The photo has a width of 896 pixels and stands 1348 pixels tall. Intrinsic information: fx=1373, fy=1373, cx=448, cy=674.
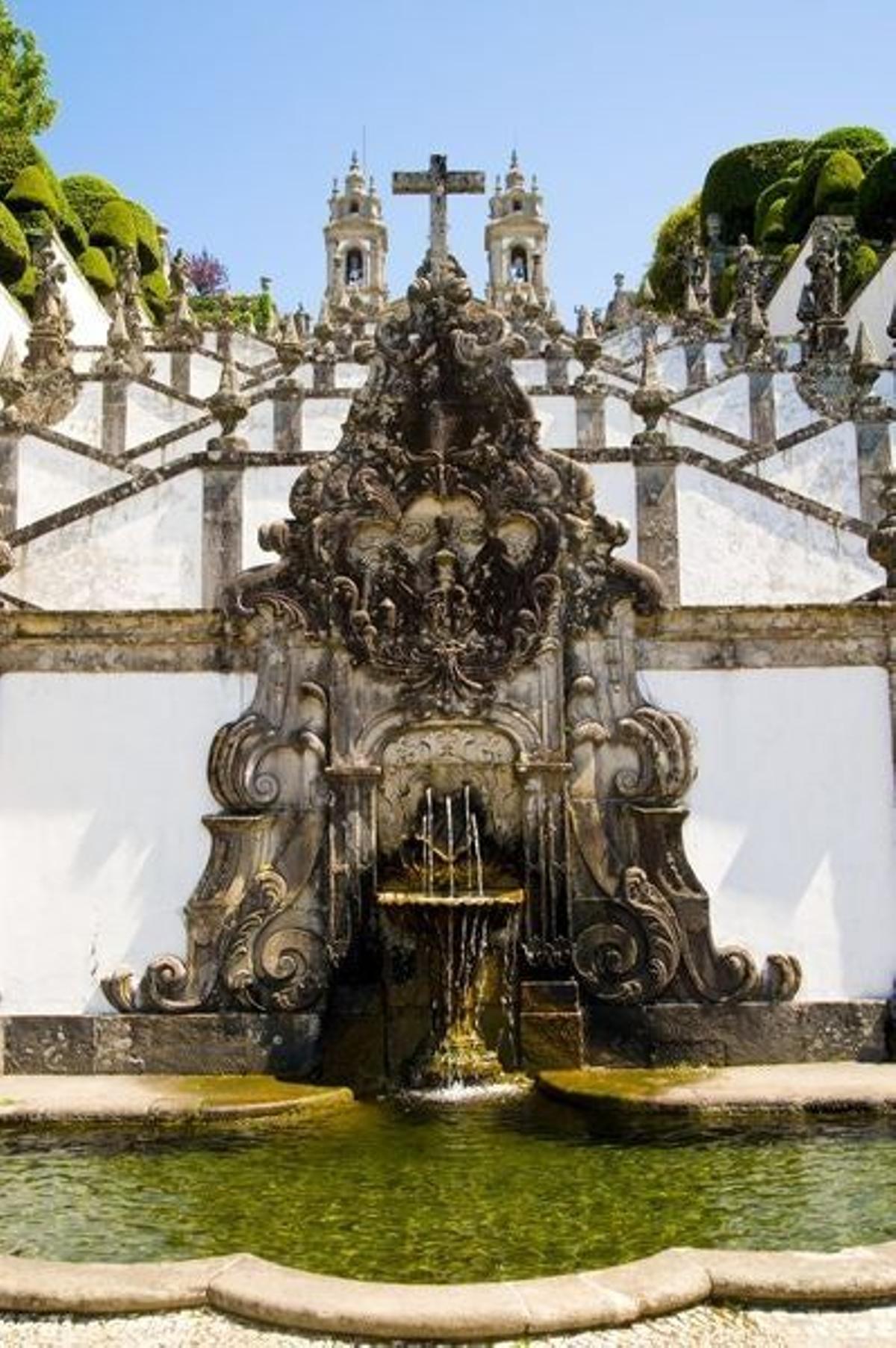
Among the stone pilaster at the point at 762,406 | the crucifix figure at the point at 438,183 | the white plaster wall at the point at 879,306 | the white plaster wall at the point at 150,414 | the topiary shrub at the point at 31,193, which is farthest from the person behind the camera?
the topiary shrub at the point at 31,193

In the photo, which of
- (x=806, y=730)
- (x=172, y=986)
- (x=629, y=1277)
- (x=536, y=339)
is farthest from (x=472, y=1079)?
(x=536, y=339)

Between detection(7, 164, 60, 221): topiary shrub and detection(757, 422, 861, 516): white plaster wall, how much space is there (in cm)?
2174

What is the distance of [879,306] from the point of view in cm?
3053

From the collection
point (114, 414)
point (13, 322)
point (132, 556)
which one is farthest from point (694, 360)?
point (132, 556)

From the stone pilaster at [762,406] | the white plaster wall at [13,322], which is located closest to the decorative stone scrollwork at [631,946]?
the stone pilaster at [762,406]

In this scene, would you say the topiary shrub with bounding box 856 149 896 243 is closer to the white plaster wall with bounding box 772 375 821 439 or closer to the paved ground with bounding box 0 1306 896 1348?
the white plaster wall with bounding box 772 375 821 439

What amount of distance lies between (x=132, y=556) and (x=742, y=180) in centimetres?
3698

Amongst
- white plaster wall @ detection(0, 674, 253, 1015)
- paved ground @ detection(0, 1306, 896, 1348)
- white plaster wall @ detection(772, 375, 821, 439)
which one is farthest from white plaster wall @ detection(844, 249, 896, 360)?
paved ground @ detection(0, 1306, 896, 1348)

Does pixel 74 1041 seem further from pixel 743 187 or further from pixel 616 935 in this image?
pixel 743 187

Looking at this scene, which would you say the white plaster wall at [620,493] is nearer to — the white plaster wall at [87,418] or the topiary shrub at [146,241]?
the white plaster wall at [87,418]

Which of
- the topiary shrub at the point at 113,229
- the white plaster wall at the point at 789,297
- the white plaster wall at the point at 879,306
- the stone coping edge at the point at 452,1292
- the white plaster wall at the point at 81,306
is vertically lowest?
the stone coping edge at the point at 452,1292

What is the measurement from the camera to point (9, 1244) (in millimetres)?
4738

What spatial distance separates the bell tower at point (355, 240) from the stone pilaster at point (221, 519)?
152ft

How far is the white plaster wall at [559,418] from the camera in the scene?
68.4ft
